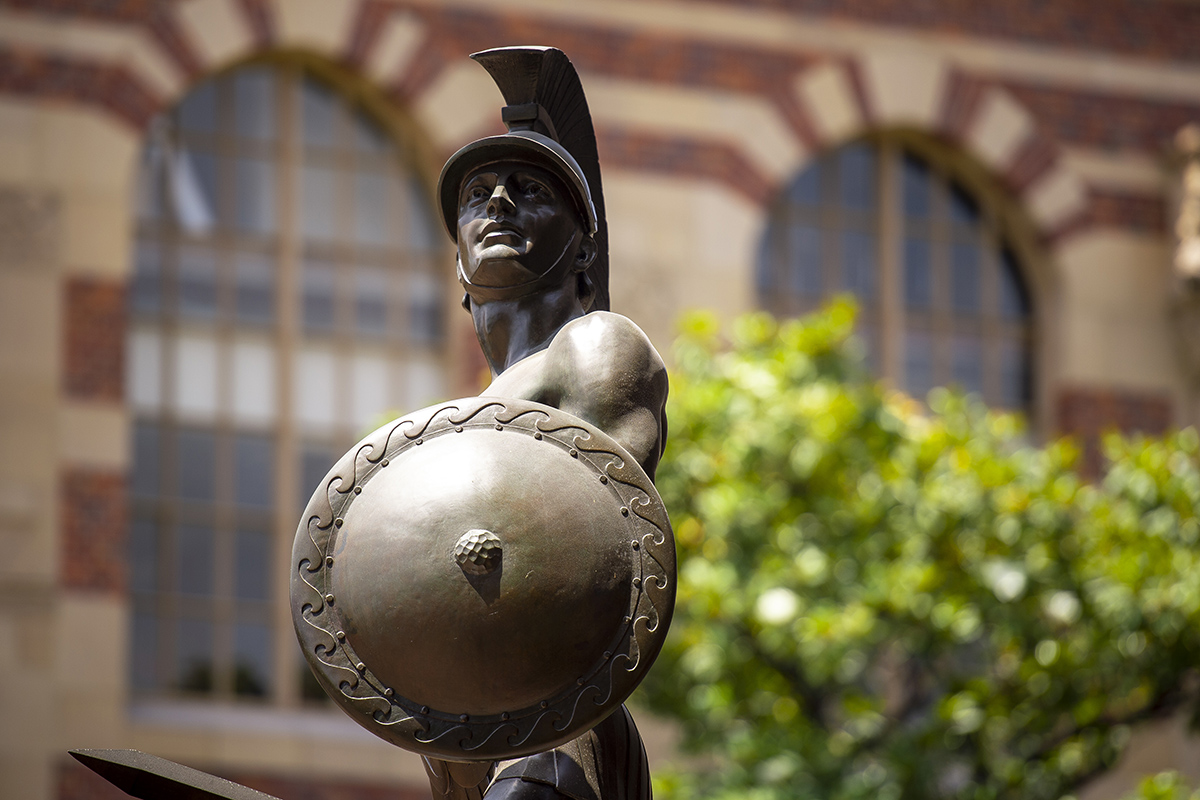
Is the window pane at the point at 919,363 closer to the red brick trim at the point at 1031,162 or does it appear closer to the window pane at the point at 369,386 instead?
the red brick trim at the point at 1031,162

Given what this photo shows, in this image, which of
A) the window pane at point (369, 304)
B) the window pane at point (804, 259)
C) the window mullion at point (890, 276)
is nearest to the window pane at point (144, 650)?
the window pane at point (369, 304)

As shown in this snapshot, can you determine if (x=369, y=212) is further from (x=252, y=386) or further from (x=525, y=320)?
(x=525, y=320)

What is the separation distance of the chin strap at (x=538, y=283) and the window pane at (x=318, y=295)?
11922mm

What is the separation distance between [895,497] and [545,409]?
26.1 ft

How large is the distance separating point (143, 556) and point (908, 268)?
6853mm

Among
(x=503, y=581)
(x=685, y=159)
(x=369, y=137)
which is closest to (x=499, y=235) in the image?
(x=503, y=581)

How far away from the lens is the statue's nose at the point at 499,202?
487 centimetres

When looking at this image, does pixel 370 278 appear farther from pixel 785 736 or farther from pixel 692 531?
pixel 785 736

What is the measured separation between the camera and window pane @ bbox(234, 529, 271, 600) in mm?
16125

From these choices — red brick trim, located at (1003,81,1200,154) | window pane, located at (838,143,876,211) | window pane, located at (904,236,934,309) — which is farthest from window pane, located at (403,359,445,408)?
red brick trim, located at (1003,81,1200,154)

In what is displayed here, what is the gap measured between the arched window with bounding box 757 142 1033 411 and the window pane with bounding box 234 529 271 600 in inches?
184

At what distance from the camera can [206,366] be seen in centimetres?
1642

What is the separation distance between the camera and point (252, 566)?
16203mm

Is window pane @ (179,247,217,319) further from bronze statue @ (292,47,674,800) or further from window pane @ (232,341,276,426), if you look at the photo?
bronze statue @ (292,47,674,800)
